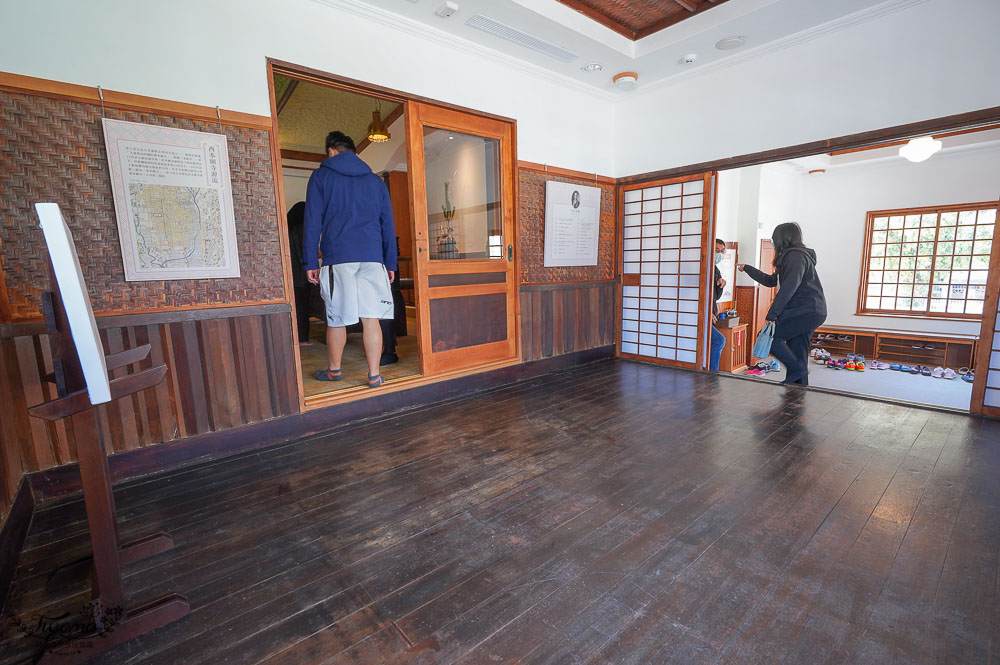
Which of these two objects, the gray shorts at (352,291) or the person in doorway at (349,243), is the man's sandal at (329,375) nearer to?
the person in doorway at (349,243)

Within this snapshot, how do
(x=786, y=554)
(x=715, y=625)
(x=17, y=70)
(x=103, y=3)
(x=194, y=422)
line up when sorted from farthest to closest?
(x=194, y=422)
(x=103, y=3)
(x=17, y=70)
(x=786, y=554)
(x=715, y=625)

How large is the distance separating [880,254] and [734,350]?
344cm

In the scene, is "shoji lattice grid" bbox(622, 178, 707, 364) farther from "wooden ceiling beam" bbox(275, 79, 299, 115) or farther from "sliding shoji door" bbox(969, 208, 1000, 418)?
"wooden ceiling beam" bbox(275, 79, 299, 115)

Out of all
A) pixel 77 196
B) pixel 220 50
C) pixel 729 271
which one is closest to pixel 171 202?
pixel 77 196

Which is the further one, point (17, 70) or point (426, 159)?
point (426, 159)

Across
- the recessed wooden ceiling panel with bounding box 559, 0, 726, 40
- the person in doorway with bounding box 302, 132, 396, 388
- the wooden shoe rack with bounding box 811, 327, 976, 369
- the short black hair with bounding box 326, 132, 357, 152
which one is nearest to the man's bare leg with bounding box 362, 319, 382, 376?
→ the person in doorway with bounding box 302, 132, 396, 388

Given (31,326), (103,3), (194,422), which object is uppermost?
(103,3)

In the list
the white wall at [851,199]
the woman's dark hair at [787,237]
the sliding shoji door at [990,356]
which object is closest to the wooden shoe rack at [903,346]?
the white wall at [851,199]

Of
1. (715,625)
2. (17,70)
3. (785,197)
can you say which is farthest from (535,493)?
(785,197)

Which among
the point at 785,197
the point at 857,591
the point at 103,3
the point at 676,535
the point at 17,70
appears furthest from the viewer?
the point at 785,197

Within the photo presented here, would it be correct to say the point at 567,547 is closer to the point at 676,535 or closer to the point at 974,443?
the point at 676,535

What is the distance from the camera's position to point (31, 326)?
1.92m

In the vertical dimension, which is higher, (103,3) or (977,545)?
(103,3)

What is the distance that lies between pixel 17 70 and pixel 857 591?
3.66 meters
